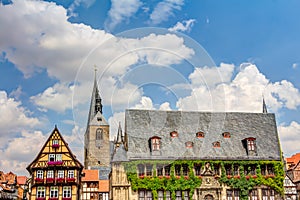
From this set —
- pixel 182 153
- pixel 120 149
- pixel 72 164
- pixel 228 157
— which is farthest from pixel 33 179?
pixel 228 157

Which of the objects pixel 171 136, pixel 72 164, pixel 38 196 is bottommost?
pixel 38 196

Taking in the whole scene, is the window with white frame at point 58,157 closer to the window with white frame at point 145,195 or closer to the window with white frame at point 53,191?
the window with white frame at point 53,191

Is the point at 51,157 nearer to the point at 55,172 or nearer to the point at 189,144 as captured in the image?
the point at 55,172

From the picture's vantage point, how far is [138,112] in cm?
4791

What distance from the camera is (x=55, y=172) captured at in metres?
46.7

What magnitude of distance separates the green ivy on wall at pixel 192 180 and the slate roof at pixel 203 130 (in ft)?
2.18

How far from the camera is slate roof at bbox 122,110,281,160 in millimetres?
44844

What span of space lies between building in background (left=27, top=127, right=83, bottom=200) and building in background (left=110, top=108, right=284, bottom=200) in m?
6.69

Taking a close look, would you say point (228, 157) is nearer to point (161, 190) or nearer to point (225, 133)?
point (225, 133)

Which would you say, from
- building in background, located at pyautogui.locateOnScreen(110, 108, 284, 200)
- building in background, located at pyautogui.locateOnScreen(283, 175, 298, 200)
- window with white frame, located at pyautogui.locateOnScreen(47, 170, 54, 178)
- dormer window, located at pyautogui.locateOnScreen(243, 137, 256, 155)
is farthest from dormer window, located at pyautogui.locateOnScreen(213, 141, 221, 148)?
window with white frame, located at pyautogui.locateOnScreen(47, 170, 54, 178)

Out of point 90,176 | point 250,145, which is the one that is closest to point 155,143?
point 250,145

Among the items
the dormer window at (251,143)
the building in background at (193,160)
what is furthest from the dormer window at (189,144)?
the dormer window at (251,143)

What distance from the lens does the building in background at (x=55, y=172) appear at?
45.7m

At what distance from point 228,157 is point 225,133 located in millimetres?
3860
